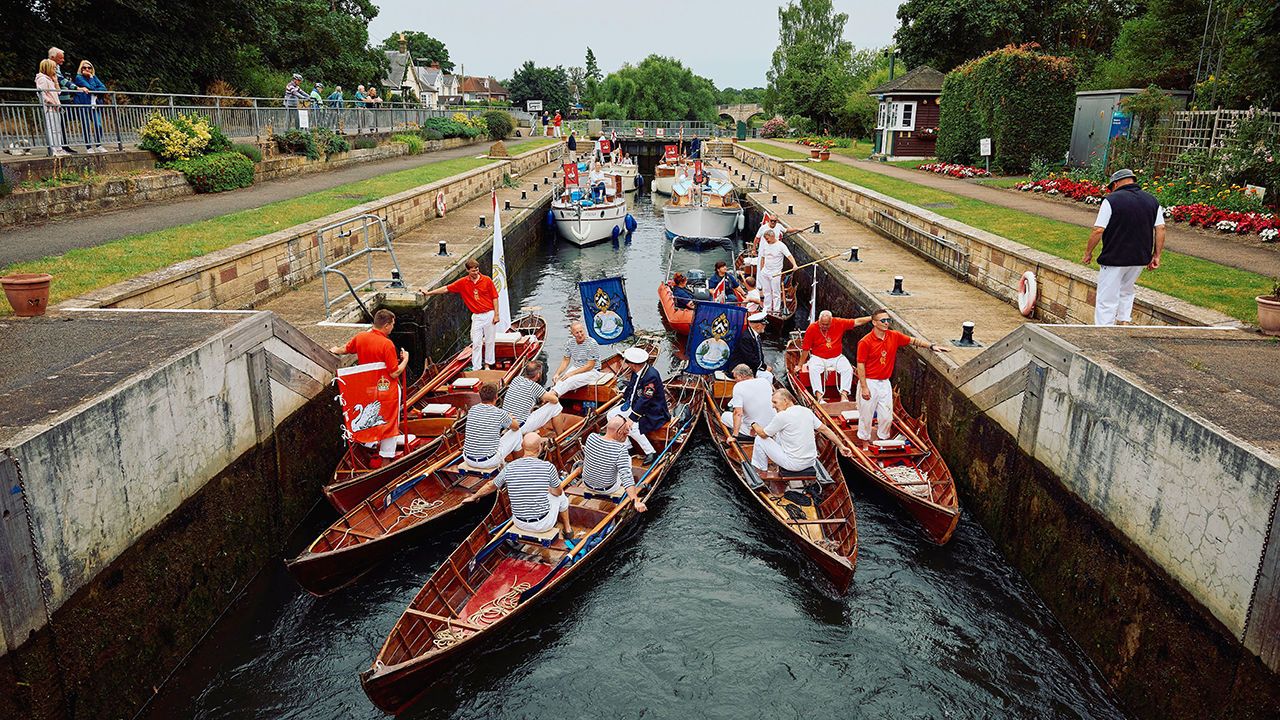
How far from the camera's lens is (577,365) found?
11656mm

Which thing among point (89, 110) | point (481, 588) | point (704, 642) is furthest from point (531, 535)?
point (89, 110)

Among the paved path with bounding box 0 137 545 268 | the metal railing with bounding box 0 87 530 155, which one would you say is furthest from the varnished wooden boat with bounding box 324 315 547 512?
the metal railing with bounding box 0 87 530 155

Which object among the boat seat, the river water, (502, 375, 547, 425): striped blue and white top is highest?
(502, 375, 547, 425): striped blue and white top

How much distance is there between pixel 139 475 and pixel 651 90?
221 ft

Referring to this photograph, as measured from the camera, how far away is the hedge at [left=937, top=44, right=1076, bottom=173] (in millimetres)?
24453

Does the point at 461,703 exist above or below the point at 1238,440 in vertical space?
below

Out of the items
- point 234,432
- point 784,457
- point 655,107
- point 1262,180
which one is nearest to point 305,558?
point 234,432

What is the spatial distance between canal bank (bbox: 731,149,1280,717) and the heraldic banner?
7.05 metres

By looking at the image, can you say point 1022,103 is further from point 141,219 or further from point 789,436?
point 141,219

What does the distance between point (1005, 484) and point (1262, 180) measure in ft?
36.2

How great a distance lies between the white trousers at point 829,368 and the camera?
11.3 m

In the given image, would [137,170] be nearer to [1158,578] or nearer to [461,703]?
[461,703]

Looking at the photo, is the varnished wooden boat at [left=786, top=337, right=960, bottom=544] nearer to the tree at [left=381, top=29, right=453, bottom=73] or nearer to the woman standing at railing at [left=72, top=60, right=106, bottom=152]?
the woman standing at railing at [left=72, top=60, right=106, bottom=152]

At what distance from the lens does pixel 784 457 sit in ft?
29.6
